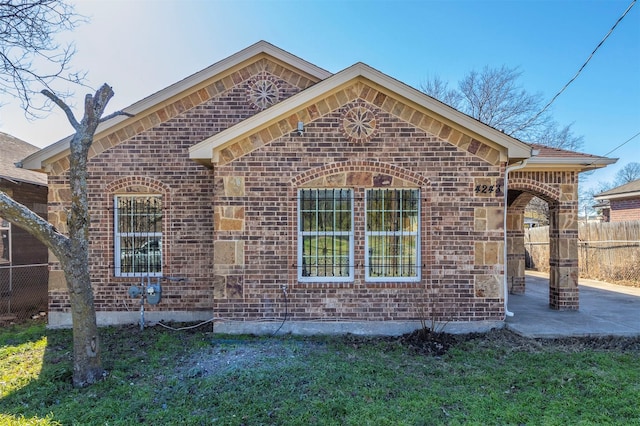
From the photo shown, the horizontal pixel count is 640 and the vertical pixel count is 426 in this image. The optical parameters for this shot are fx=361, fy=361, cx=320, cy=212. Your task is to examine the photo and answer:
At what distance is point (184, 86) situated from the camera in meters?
8.01

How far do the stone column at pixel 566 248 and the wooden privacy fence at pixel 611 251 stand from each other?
686 centimetres

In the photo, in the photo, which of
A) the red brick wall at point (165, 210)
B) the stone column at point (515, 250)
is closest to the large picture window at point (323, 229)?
the red brick wall at point (165, 210)

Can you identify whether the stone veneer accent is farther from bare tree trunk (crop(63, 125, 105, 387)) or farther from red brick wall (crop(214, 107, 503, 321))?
bare tree trunk (crop(63, 125, 105, 387))

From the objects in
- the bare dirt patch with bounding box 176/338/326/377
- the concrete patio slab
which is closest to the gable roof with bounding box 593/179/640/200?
the concrete patio slab

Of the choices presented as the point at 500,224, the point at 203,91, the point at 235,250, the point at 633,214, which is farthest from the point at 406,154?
the point at 633,214

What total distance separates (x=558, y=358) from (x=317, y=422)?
410 cm

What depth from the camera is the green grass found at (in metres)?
4.09

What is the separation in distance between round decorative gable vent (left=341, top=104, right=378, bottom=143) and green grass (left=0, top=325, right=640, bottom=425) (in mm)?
3757

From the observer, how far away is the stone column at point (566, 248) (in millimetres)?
8125

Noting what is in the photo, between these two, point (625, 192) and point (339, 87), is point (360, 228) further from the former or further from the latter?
point (625, 192)

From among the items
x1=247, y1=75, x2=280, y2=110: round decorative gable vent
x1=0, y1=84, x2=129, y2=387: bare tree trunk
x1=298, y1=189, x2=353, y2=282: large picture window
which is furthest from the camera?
x1=247, y1=75, x2=280, y2=110: round decorative gable vent

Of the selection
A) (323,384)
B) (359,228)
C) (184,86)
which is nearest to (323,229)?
(359,228)

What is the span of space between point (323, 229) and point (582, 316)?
586cm

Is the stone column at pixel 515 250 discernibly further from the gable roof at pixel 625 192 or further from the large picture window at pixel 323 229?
the gable roof at pixel 625 192
